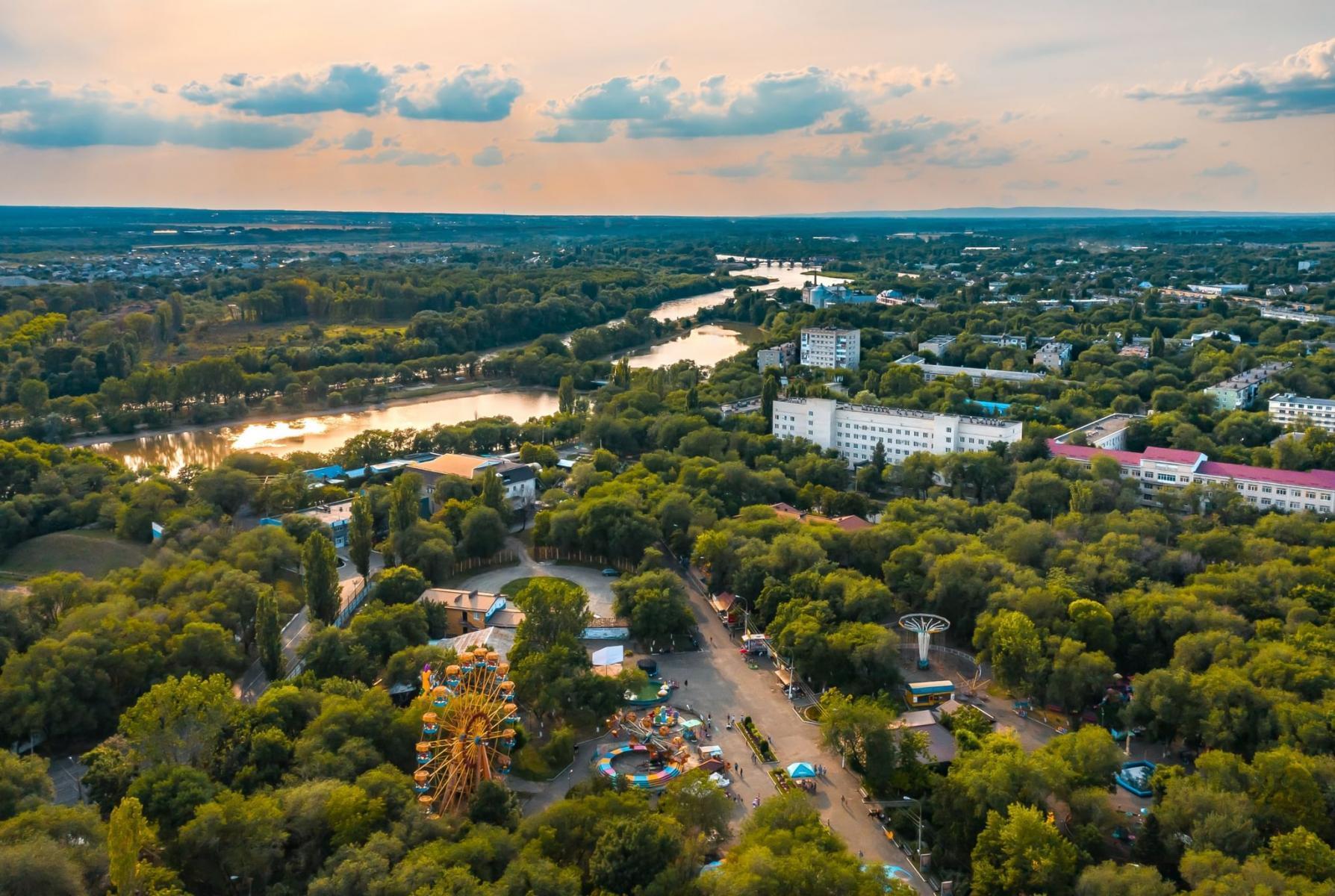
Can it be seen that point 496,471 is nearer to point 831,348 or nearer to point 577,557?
point 577,557

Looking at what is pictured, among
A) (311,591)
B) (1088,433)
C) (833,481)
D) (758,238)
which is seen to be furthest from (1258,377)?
(758,238)

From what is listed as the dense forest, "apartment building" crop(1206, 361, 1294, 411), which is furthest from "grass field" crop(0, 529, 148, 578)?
"apartment building" crop(1206, 361, 1294, 411)

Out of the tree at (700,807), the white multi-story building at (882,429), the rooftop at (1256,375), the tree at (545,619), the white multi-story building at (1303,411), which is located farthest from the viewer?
the rooftop at (1256,375)

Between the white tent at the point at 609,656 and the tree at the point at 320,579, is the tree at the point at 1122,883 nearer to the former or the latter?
the white tent at the point at 609,656

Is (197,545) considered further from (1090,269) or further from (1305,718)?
(1090,269)

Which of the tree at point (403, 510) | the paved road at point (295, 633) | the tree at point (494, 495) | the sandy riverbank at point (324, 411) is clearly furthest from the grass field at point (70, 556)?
the sandy riverbank at point (324, 411)

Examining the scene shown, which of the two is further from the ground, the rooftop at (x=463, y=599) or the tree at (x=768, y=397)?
the tree at (x=768, y=397)
